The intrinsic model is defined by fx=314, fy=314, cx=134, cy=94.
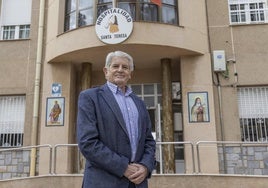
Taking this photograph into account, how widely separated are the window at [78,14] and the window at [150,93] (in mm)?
2506

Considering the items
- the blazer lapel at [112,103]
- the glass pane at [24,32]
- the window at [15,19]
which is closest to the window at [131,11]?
the glass pane at [24,32]

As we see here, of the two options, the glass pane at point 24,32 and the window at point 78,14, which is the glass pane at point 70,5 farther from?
the glass pane at point 24,32

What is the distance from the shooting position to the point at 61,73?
9.60m

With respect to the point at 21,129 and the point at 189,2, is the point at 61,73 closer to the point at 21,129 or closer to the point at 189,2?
the point at 21,129

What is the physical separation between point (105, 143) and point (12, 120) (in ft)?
27.9

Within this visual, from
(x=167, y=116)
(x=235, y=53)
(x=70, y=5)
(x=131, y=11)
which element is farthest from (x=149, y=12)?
(x=167, y=116)

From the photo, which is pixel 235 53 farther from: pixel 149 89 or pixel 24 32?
pixel 24 32

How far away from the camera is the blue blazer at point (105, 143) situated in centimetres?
214

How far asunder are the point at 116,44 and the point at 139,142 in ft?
20.6

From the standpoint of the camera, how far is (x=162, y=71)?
9.34 meters

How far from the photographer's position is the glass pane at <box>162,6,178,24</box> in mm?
9227

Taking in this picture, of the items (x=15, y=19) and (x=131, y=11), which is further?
(x=15, y=19)

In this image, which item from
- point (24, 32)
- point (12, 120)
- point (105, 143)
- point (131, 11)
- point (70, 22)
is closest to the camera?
point (105, 143)

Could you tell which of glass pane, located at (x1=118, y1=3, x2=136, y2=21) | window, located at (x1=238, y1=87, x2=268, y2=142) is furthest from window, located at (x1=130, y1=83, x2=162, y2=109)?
window, located at (x1=238, y1=87, x2=268, y2=142)
